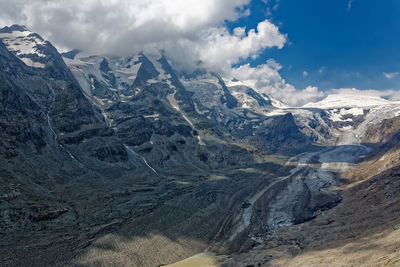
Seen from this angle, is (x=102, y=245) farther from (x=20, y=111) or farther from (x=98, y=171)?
(x=20, y=111)

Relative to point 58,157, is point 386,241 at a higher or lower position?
lower

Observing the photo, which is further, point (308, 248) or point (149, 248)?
point (149, 248)

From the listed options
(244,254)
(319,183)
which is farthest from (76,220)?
(319,183)

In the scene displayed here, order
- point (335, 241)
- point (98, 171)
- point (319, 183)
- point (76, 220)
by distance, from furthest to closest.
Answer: point (319, 183), point (98, 171), point (76, 220), point (335, 241)

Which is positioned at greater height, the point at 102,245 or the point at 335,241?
the point at 102,245

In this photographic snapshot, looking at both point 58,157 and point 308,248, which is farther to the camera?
point 58,157

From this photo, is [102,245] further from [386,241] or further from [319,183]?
[319,183]

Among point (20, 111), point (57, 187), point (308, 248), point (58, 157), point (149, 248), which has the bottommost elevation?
point (308, 248)

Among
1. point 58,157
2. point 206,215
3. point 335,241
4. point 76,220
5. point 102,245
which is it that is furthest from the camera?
point 58,157

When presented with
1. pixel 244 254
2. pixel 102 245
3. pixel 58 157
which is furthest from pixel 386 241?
pixel 58 157
